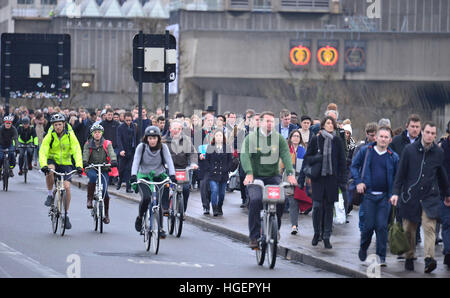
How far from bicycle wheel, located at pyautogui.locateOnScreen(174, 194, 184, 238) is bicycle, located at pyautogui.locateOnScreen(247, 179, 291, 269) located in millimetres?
3081

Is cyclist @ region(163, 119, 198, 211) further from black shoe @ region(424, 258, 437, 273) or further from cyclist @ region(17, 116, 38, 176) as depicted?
cyclist @ region(17, 116, 38, 176)

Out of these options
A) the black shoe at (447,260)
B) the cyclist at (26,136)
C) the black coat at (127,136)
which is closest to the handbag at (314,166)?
the black shoe at (447,260)

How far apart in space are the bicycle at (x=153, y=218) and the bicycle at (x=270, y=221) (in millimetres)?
1587

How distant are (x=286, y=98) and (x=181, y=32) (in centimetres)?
963

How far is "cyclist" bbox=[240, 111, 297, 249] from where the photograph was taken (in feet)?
43.8

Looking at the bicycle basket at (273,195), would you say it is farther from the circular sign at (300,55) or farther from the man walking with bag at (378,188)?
the circular sign at (300,55)

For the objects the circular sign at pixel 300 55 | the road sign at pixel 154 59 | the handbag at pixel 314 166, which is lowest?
the handbag at pixel 314 166

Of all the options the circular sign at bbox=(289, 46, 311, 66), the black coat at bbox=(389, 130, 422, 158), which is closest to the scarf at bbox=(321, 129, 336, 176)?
the black coat at bbox=(389, 130, 422, 158)

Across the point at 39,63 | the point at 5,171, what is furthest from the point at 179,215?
the point at 39,63

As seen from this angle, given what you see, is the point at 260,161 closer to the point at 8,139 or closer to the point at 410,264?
the point at 410,264

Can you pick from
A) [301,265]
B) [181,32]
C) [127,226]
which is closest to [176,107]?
[181,32]

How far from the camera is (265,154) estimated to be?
13.4 meters

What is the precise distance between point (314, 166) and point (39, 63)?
950 inches

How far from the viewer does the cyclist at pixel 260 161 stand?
13.3 metres
